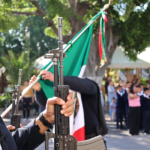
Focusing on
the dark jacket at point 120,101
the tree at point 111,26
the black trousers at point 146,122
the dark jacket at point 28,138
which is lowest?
the black trousers at point 146,122

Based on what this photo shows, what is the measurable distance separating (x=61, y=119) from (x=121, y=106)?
751cm

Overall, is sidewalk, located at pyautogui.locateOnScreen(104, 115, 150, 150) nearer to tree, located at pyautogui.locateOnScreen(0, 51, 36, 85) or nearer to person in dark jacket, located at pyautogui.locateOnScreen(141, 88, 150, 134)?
person in dark jacket, located at pyautogui.locateOnScreen(141, 88, 150, 134)

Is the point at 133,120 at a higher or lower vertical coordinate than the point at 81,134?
lower

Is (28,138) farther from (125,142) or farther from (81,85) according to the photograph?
(125,142)

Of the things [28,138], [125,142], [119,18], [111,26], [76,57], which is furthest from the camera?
[119,18]

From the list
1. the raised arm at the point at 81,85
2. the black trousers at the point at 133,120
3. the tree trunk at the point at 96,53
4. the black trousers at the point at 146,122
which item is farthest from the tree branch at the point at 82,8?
the raised arm at the point at 81,85

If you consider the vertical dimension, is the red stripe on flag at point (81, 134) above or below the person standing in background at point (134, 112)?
above

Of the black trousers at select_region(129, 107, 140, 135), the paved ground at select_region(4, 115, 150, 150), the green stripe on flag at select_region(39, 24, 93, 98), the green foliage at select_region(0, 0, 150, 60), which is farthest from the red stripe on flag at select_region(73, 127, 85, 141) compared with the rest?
the green foliage at select_region(0, 0, 150, 60)

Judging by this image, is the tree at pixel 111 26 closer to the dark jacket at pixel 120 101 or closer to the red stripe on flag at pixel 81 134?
the dark jacket at pixel 120 101

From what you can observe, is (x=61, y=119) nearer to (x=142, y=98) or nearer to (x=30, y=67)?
(x=142, y=98)

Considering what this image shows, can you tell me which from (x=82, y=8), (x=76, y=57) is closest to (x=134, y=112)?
(x=76, y=57)

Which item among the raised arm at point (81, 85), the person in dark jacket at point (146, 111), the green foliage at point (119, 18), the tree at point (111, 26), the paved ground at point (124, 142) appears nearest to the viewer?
the raised arm at point (81, 85)

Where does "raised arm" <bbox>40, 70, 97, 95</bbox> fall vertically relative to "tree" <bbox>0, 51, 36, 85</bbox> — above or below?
below

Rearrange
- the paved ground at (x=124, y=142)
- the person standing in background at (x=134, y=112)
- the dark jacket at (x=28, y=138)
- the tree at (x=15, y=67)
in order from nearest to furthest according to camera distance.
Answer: the dark jacket at (x=28, y=138) < the paved ground at (x=124, y=142) < the person standing in background at (x=134, y=112) < the tree at (x=15, y=67)
